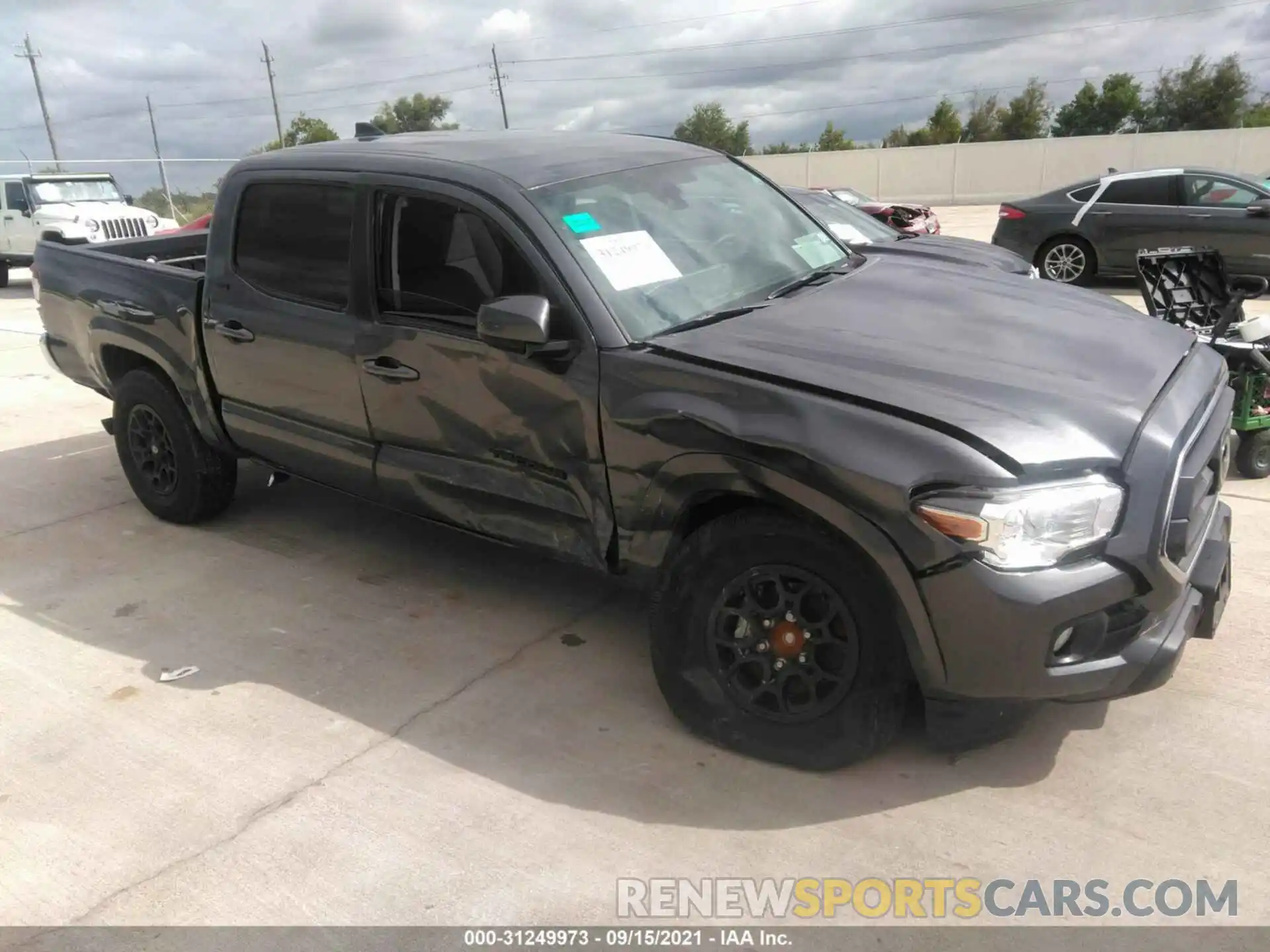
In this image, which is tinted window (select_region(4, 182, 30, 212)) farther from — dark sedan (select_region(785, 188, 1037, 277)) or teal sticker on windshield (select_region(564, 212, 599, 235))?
teal sticker on windshield (select_region(564, 212, 599, 235))

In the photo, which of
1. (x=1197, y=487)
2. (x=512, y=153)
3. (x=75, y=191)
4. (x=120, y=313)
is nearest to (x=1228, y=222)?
(x=1197, y=487)

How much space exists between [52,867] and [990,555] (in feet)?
8.92

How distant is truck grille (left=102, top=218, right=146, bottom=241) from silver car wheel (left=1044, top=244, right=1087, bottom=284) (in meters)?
13.7

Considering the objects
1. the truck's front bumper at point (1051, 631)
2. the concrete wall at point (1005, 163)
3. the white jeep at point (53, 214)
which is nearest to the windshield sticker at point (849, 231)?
the truck's front bumper at point (1051, 631)

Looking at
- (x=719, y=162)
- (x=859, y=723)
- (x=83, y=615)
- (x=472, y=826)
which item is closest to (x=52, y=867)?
(x=472, y=826)

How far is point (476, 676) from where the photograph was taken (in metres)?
3.74

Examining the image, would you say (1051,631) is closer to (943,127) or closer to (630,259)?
(630,259)

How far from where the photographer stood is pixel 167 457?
5.21 meters

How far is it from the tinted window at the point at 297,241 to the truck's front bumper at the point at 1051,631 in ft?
8.60

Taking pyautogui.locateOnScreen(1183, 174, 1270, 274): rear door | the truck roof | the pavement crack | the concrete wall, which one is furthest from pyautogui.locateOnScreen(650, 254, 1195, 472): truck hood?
the concrete wall

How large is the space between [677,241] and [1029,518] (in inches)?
66.1

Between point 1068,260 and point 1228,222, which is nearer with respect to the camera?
point 1228,222

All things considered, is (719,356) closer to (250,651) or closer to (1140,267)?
(250,651)

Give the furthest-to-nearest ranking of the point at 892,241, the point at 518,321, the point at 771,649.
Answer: the point at 892,241, the point at 518,321, the point at 771,649
